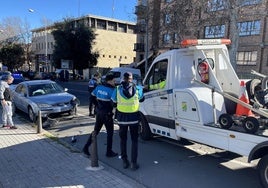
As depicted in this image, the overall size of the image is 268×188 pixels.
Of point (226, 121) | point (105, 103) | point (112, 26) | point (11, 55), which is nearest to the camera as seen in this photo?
point (226, 121)

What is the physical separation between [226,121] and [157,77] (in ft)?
8.52

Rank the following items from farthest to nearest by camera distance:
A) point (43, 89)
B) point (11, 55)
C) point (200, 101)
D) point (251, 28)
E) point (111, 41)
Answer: point (111, 41), point (11, 55), point (251, 28), point (43, 89), point (200, 101)

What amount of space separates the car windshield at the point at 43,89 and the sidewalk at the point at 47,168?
12.3 ft

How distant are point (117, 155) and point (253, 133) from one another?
123 inches

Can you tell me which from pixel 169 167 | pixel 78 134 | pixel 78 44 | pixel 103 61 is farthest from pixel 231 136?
pixel 103 61

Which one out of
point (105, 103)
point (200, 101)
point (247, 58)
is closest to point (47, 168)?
point (105, 103)

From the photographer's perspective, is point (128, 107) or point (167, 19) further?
point (167, 19)

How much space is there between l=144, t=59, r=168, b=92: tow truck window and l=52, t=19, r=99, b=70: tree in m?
38.5

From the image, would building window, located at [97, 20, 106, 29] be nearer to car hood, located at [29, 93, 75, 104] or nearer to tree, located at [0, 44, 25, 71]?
tree, located at [0, 44, 25, 71]

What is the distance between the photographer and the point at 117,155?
664 cm

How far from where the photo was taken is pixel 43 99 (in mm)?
10484

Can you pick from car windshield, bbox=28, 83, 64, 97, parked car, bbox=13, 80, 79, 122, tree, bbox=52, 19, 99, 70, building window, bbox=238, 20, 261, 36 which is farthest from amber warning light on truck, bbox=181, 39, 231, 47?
tree, bbox=52, 19, 99, 70

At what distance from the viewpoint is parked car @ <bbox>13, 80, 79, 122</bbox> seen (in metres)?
10.2

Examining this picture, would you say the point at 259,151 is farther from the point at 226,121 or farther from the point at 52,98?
the point at 52,98
